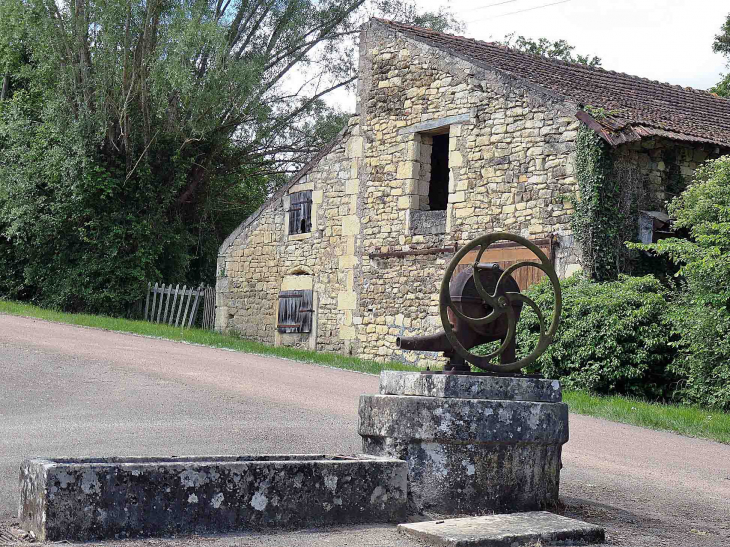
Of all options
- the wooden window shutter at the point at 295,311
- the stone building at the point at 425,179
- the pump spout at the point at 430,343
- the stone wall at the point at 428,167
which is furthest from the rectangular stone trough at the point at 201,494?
the wooden window shutter at the point at 295,311

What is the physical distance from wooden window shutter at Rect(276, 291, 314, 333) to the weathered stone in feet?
45.1

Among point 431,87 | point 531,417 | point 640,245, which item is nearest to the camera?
point 531,417

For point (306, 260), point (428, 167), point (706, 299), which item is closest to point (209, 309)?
point (306, 260)

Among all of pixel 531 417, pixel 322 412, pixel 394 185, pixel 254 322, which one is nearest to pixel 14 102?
pixel 254 322

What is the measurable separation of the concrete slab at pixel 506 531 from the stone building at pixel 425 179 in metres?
10.2

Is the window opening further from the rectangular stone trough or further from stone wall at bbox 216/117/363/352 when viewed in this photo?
the rectangular stone trough

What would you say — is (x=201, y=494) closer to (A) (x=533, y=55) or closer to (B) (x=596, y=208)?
(B) (x=596, y=208)

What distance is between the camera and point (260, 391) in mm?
10617

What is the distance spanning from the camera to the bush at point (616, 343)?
43.1ft

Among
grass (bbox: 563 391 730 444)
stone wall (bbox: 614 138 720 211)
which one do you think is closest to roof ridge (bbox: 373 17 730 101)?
stone wall (bbox: 614 138 720 211)

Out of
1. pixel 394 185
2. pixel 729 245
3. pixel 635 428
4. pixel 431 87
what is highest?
pixel 431 87

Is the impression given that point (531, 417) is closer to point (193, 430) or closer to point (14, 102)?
point (193, 430)

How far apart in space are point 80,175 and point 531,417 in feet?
58.6

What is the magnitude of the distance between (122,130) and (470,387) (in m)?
17.7
